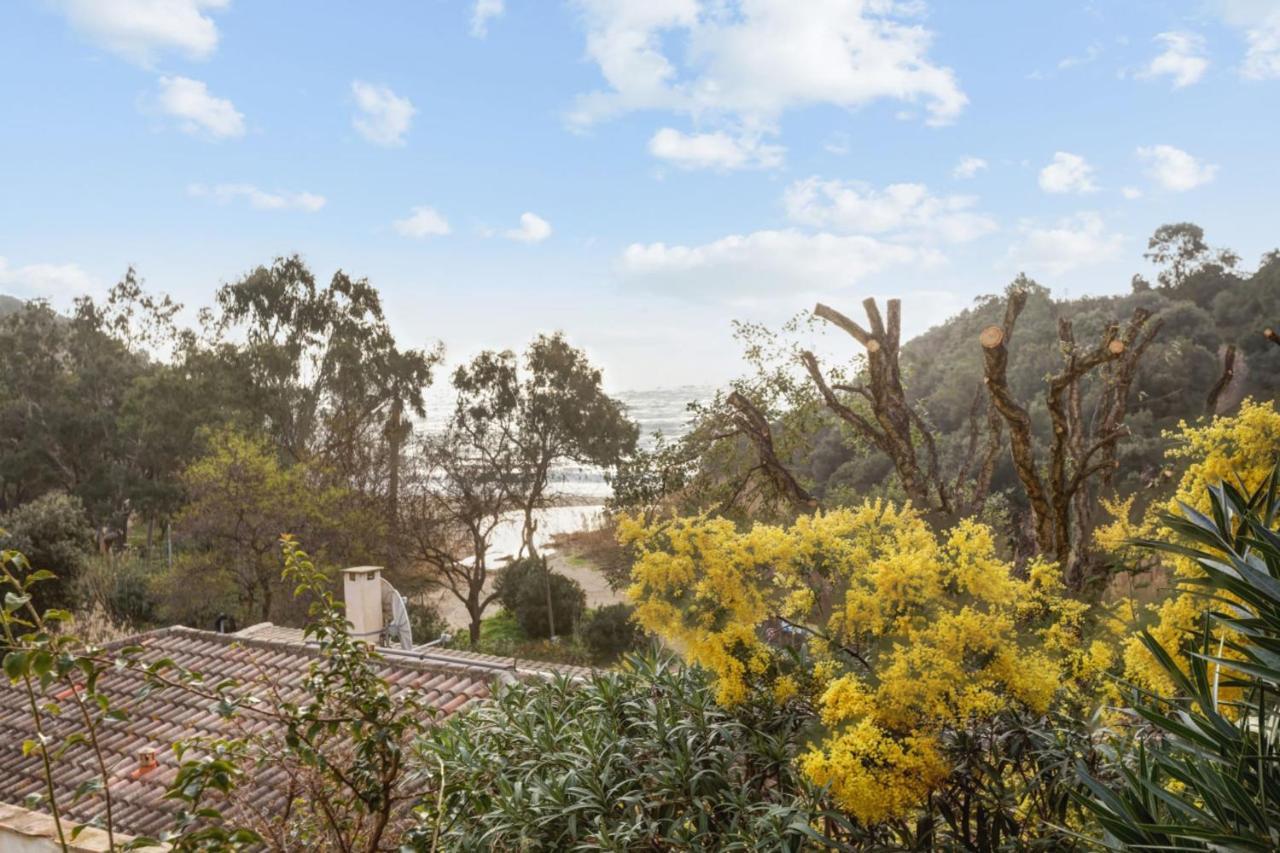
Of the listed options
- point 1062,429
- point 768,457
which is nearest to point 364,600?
point 768,457

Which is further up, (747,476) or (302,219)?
(302,219)

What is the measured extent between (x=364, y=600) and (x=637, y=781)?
7.28 meters

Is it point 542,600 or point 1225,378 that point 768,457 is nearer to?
point 1225,378

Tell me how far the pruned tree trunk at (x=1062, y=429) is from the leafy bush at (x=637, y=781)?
3696 millimetres

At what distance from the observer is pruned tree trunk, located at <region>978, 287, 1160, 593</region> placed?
649cm

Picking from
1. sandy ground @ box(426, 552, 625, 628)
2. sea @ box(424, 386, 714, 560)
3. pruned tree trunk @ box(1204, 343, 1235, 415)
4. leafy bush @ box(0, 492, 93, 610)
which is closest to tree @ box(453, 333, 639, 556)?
sea @ box(424, 386, 714, 560)

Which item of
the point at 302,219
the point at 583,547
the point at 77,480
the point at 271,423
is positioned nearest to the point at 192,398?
the point at 271,423

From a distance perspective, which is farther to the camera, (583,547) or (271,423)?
(583,547)

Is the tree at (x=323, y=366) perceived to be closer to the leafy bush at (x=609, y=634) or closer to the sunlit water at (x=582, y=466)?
the sunlit water at (x=582, y=466)

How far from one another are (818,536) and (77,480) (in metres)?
27.8

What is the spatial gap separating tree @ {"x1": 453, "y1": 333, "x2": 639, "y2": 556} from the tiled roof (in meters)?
11.7

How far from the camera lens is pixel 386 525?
1883 cm

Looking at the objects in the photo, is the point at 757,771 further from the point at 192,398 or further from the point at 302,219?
the point at 192,398

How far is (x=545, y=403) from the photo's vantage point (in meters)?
20.6
